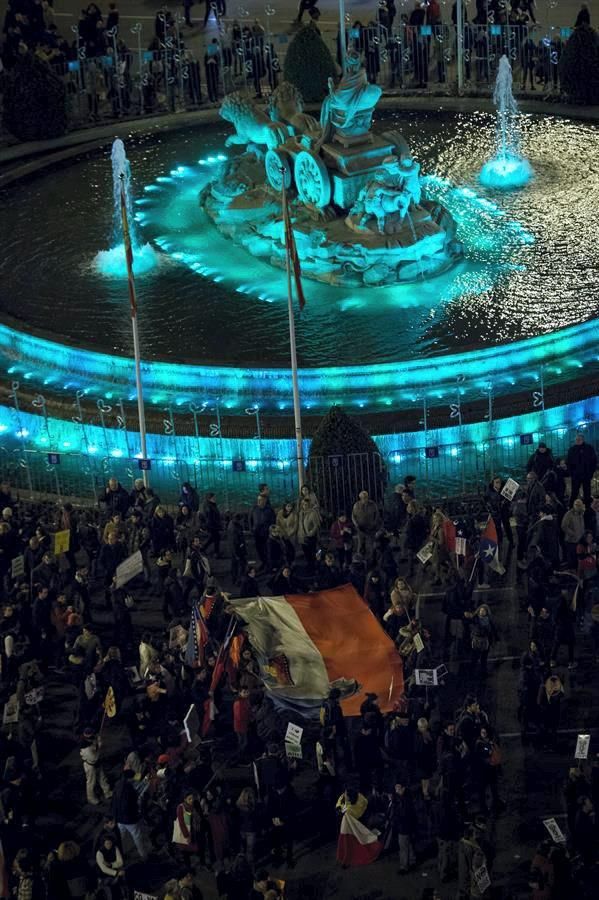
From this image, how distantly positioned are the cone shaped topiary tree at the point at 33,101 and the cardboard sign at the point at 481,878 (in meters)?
28.9

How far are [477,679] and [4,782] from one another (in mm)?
6766

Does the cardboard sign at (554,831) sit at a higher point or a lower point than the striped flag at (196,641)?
lower

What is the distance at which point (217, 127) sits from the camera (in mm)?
48969

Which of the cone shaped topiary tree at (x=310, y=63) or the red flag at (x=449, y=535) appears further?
the cone shaped topiary tree at (x=310, y=63)

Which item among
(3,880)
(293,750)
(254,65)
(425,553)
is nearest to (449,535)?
(425,553)

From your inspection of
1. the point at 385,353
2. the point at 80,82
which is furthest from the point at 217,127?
the point at 385,353

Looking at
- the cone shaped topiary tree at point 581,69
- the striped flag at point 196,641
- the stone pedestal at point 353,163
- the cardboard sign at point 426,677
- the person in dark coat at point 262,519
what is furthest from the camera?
the cone shaped topiary tree at point 581,69

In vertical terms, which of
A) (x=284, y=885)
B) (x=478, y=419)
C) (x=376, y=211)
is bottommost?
(x=284, y=885)

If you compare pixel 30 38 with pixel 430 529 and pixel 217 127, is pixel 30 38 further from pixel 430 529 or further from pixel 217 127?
pixel 430 529

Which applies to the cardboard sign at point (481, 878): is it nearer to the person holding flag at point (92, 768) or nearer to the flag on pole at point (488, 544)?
the person holding flag at point (92, 768)

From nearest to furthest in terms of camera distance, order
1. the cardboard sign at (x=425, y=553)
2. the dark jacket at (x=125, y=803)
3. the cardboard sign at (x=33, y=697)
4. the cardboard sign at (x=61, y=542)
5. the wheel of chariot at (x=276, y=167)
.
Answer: the dark jacket at (x=125, y=803), the cardboard sign at (x=33, y=697), the cardboard sign at (x=425, y=553), the cardboard sign at (x=61, y=542), the wheel of chariot at (x=276, y=167)

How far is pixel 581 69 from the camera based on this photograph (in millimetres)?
48031

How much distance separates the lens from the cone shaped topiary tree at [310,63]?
160ft

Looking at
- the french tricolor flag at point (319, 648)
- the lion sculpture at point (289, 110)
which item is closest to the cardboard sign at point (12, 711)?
the french tricolor flag at point (319, 648)
